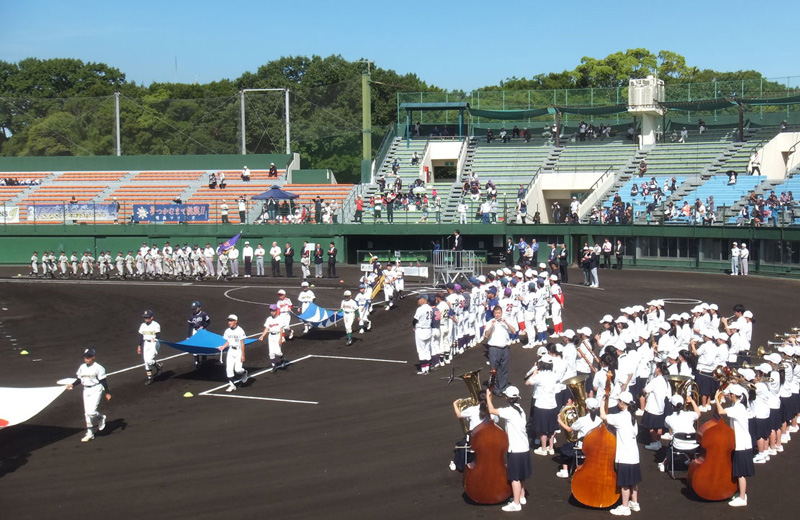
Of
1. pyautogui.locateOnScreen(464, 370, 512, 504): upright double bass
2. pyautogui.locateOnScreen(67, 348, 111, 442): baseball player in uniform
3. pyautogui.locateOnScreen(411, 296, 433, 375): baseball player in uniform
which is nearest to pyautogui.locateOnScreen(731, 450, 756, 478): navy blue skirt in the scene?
pyautogui.locateOnScreen(464, 370, 512, 504): upright double bass

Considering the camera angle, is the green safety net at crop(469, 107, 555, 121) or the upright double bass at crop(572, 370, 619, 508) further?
the green safety net at crop(469, 107, 555, 121)

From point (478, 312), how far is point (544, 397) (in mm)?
10188

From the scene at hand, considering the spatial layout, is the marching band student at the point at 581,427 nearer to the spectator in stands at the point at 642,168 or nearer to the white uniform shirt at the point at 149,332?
the white uniform shirt at the point at 149,332

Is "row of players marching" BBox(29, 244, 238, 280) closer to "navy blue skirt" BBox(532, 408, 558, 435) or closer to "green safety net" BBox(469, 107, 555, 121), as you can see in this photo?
"green safety net" BBox(469, 107, 555, 121)

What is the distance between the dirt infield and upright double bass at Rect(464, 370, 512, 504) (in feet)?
0.72

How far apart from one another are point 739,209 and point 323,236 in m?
22.5

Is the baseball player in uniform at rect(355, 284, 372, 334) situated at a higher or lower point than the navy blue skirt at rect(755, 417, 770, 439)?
higher

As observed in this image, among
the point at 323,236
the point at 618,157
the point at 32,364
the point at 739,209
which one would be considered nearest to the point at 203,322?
the point at 32,364

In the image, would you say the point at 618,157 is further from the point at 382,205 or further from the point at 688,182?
the point at 382,205

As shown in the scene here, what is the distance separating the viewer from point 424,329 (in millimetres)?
20672

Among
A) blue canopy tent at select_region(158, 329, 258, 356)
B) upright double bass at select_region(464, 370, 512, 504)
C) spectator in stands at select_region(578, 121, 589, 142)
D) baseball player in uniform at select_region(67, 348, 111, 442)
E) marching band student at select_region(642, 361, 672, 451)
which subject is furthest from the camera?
spectator in stands at select_region(578, 121, 589, 142)

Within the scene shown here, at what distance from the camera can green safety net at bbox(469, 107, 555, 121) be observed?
57406mm

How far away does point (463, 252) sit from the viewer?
39062 millimetres

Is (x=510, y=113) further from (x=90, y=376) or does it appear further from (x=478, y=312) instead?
(x=90, y=376)
